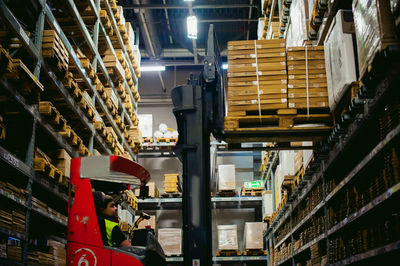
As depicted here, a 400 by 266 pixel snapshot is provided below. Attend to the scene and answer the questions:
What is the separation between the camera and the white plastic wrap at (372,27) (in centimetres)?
404

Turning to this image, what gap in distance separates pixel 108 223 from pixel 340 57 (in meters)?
3.04

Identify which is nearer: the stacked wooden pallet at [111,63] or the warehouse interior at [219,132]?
the warehouse interior at [219,132]

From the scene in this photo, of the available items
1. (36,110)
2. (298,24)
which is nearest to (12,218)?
(36,110)

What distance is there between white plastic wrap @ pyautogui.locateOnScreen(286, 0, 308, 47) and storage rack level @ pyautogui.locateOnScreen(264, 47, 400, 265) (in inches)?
80.1

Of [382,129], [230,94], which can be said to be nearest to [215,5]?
[230,94]

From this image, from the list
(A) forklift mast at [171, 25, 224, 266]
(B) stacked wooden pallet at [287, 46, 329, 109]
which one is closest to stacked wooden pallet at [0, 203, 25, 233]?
(A) forklift mast at [171, 25, 224, 266]

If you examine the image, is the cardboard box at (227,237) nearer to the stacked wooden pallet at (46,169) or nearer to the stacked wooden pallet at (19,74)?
the stacked wooden pallet at (46,169)

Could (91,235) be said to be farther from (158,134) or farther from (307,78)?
(158,134)

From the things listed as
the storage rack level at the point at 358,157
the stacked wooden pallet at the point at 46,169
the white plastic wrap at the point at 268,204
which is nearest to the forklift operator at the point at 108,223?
the stacked wooden pallet at the point at 46,169

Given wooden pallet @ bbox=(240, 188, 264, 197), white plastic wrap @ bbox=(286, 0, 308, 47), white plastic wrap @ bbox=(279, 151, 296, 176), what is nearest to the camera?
white plastic wrap @ bbox=(286, 0, 308, 47)

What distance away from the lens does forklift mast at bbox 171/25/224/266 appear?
4.37m

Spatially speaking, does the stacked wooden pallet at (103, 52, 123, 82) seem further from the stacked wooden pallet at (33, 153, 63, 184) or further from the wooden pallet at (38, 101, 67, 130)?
the stacked wooden pallet at (33, 153, 63, 184)

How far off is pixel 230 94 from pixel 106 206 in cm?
217

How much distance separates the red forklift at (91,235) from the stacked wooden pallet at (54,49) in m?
2.26
